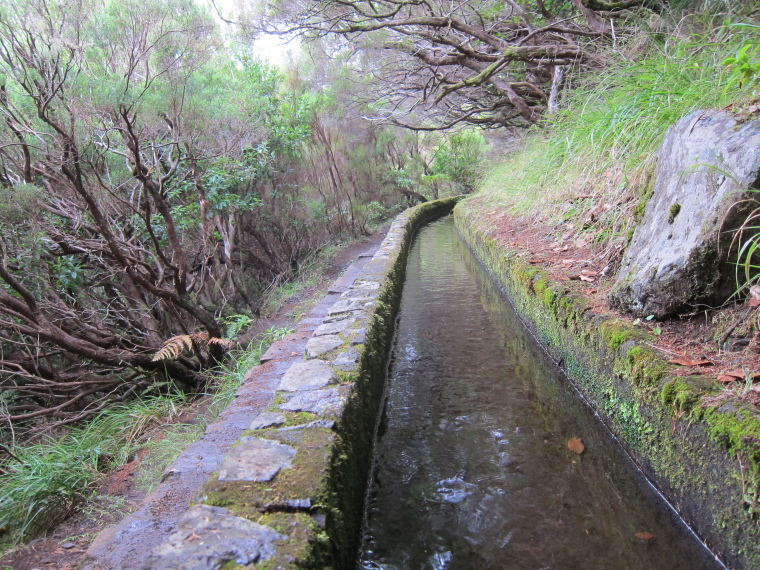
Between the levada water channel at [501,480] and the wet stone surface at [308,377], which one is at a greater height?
the wet stone surface at [308,377]

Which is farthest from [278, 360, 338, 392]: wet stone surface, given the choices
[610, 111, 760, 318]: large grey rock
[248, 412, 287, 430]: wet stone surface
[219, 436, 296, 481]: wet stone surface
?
[610, 111, 760, 318]: large grey rock

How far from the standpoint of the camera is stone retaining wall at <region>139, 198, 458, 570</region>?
1363 mm

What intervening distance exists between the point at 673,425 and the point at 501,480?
2.61 feet

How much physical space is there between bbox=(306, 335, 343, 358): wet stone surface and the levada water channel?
0.56 m

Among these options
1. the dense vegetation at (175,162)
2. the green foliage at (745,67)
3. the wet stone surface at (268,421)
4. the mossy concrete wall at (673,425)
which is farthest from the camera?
the dense vegetation at (175,162)

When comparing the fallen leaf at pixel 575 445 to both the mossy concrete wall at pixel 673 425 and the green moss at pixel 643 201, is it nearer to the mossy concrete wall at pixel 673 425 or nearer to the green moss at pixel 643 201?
the mossy concrete wall at pixel 673 425

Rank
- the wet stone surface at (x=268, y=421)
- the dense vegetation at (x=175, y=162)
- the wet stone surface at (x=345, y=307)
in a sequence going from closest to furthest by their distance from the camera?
the wet stone surface at (x=268, y=421) → the dense vegetation at (x=175, y=162) → the wet stone surface at (x=345, y=307)

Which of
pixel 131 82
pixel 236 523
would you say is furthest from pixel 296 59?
pixel 236 523

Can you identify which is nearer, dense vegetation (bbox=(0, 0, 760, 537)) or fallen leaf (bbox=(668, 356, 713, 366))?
fallen leaf (bbox=(668, 356, 713, 366))

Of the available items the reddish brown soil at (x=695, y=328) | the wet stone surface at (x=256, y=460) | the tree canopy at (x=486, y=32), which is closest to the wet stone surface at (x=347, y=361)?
the wet stone surface at (x=256, y=460)

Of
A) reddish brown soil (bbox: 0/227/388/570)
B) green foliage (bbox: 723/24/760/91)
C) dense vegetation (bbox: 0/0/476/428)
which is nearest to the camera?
reddish brown soil (bbox: 0/227/388/570)

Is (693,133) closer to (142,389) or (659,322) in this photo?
(659,322)

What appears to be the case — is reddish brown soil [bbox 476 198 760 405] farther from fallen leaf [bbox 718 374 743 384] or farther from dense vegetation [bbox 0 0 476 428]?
dense vegetation [bbox 0 0 476 428]

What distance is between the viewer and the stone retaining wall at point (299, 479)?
136 cm
